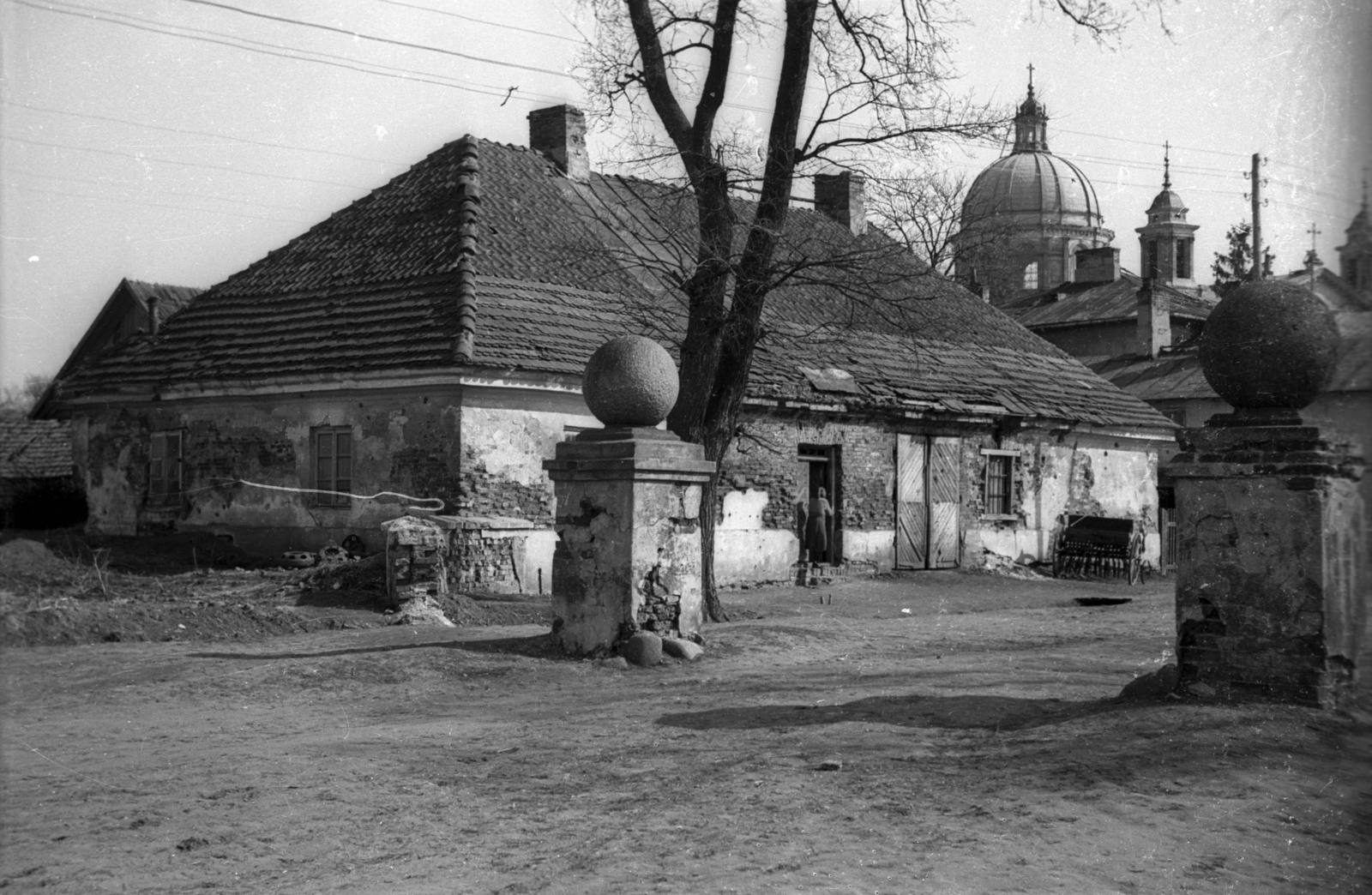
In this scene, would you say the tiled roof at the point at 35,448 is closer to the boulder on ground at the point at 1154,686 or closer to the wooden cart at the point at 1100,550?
the wooden cart at the point at 1100,550

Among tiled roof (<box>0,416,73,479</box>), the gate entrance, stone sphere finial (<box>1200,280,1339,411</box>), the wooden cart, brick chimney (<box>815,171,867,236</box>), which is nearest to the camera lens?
stone sphere finial (<box>1200,280,1339,411</box>)

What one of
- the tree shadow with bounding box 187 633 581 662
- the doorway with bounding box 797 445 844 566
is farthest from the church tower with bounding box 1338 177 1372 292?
the doorway with bounding box 797 445 844 566

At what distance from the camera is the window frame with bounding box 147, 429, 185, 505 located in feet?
67.8

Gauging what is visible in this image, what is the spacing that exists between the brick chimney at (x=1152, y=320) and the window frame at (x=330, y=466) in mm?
28290

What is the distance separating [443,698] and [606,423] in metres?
2.78

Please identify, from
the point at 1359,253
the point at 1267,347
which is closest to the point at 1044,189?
the point at 1267,347

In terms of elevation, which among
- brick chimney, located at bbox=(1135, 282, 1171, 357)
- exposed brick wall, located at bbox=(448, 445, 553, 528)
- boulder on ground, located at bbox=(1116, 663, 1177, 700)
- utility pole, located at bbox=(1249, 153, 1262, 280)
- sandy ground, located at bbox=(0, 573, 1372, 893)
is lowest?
sandy ground, located at bbox=(0, 573, 1372, 893)

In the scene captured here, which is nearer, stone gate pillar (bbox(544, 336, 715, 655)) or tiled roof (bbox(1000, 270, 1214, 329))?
stone gate pillar (bbox(544, 336, 715, 655))

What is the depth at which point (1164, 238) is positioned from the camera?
47.2 meters

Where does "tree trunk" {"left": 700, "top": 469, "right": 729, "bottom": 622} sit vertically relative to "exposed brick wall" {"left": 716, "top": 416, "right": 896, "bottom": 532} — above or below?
below

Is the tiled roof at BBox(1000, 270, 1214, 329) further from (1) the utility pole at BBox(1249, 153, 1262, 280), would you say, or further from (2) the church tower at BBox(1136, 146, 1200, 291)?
(1) the utility pole at BBox(1249, 153, 1262, 280)

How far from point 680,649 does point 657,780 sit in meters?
4.17

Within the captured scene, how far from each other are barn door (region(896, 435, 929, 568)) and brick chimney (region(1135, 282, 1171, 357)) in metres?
18.5

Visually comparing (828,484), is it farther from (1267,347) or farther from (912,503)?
(1267,347)
